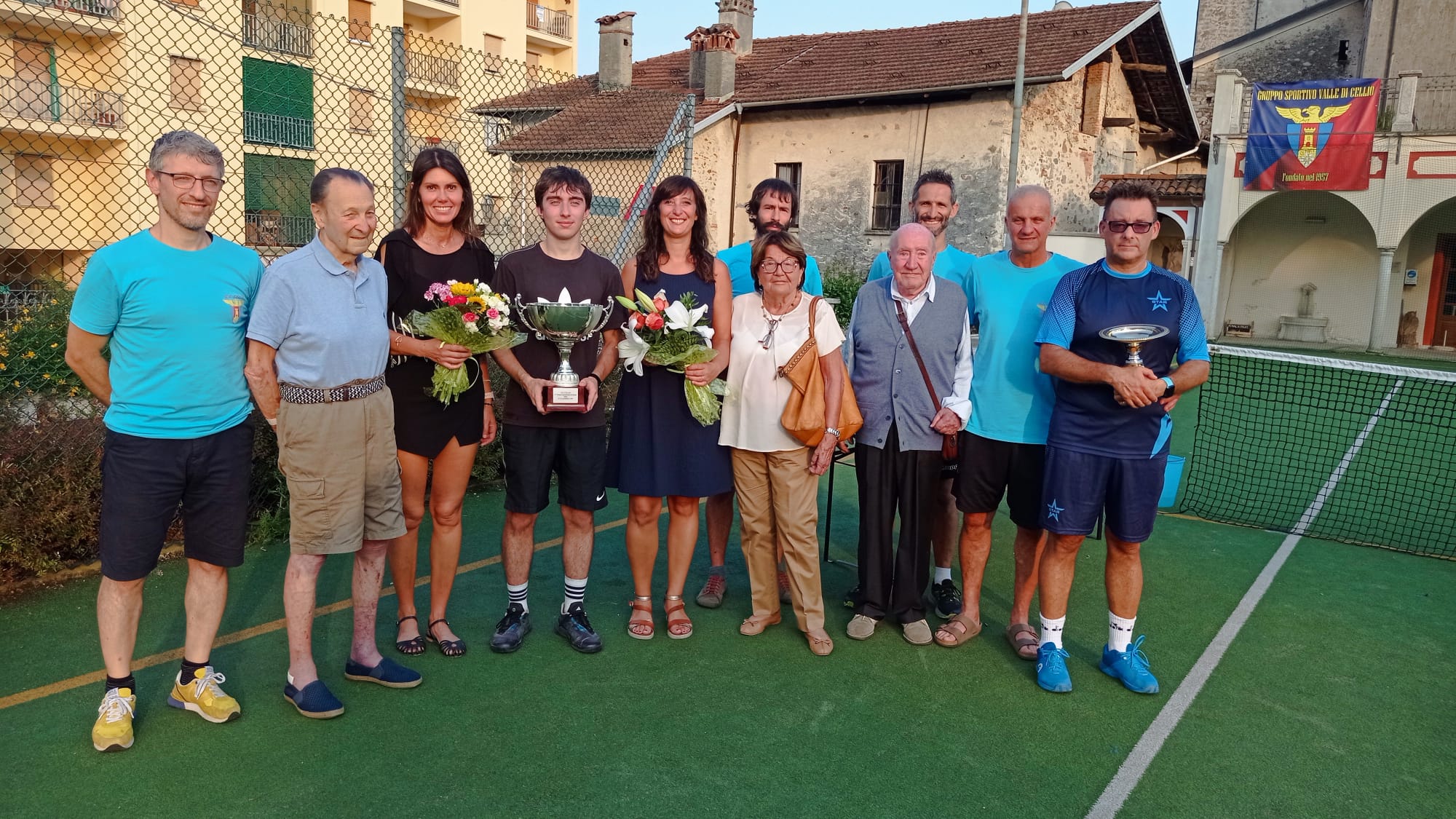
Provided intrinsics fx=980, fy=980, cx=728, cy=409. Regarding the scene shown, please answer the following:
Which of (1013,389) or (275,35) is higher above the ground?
(275,35)

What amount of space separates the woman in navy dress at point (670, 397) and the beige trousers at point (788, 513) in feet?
0.43

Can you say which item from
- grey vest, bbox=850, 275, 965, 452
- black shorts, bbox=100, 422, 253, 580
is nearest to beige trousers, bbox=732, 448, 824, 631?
grey vest, bbox=850, 275, 965, 452

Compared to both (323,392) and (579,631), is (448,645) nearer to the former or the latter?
(579,631)

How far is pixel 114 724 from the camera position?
362 cm

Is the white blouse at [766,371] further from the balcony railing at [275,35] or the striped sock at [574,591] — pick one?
the balcony railing at [275,35]

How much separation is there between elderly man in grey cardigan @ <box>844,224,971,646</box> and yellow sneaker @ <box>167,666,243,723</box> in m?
2.83

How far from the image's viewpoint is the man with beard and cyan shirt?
17.2 ft

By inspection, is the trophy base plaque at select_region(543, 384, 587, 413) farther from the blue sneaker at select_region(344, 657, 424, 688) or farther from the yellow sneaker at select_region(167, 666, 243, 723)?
the yellow sneaker at select_region(167, 666, 243, 723)

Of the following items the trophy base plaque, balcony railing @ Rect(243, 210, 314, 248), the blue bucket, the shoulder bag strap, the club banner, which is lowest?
the blue bucket

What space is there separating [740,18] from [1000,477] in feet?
80.1

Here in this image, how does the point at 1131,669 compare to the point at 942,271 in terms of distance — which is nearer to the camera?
the point at 1131,669

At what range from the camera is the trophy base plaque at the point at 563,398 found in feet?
14.3

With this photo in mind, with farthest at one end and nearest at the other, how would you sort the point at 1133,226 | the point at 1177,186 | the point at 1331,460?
the point at 1177,186 < the point at 1331,460 < the point at 1133,226

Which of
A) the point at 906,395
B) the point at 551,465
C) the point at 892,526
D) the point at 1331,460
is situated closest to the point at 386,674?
the point at 551,465
